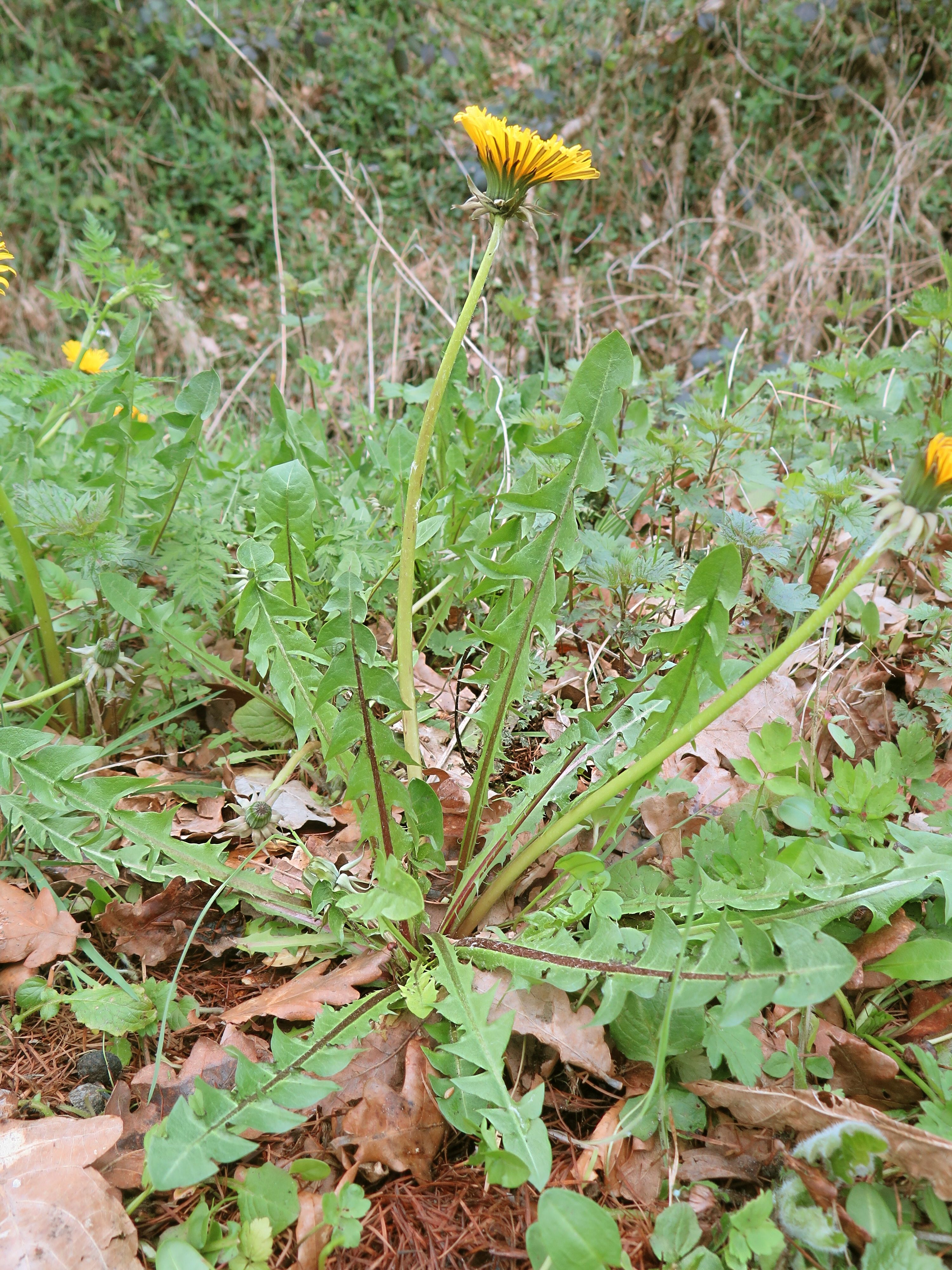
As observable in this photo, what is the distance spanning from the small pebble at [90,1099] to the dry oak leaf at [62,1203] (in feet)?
0.26

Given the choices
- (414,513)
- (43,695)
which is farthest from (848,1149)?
(43,695)

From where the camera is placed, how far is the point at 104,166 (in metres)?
6.38

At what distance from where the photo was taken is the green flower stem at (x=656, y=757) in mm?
1077

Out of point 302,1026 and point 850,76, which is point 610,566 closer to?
point 302,1026

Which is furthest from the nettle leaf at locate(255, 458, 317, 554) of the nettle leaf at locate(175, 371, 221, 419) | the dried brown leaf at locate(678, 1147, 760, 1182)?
the dried brown leaf at locate(678, 1147, 760, 1182)

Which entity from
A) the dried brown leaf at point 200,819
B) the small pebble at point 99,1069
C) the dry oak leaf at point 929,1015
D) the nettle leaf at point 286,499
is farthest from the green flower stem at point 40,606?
the dry oak leaf at point 929,1015

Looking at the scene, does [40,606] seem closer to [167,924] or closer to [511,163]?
[167,924]

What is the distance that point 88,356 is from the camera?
8.52 feet

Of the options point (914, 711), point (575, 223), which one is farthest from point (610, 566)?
point (575, 223)

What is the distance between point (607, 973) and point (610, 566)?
899mm

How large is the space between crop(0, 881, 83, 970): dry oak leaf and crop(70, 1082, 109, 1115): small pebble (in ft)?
0.80

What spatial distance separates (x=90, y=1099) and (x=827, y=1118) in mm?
1091

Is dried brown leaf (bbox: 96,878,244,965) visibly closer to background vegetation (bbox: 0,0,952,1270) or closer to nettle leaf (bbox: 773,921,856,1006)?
background vegetation (bbox: 0,0,952,1270)

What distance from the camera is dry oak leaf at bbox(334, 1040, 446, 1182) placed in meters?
1.13
